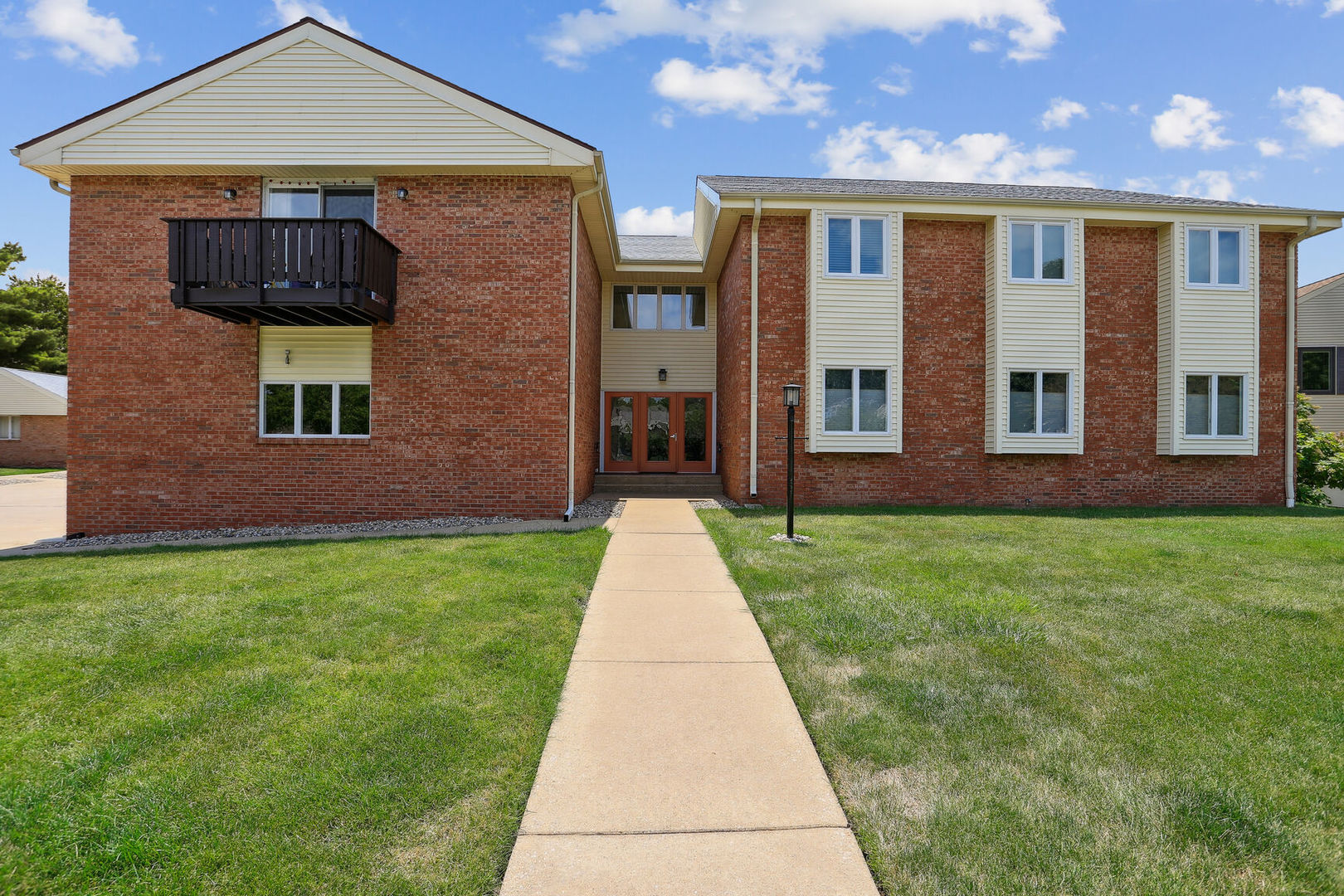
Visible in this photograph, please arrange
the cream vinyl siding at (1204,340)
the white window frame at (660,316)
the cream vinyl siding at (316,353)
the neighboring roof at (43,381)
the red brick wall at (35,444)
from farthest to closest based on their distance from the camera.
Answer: the red brick wall at (35,444) → the neighboring roof at (43,381) → the white window frame at (660,316) → the cream vinyl siding at (1204,340) → the cream vinyl siding at (316,353)

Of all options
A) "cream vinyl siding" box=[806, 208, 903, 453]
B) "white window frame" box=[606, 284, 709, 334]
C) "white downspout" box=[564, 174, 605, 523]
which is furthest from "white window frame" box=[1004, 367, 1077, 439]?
"white downspout" box=[564, 174, 605, 523]

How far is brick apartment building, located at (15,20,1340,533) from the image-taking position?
9969 millimetres

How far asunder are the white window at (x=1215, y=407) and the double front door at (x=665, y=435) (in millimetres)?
9685

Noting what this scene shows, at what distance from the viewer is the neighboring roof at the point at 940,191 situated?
11867 millimetres

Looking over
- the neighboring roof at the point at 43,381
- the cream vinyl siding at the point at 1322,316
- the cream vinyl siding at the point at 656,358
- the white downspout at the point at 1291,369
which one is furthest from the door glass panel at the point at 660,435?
the neighboring roof at the point at 43,381

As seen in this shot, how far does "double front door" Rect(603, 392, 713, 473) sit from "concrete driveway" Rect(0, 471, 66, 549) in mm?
10356

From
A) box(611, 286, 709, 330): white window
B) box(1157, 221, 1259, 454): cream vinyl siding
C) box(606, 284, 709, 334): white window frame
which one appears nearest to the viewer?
box(1157, 221, 1259, 454): cream vinyl siding

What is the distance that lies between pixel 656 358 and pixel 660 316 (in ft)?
3.66

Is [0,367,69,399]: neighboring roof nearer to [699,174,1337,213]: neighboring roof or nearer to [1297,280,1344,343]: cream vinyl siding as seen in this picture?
[699,174,1337,213]: neighboring roof

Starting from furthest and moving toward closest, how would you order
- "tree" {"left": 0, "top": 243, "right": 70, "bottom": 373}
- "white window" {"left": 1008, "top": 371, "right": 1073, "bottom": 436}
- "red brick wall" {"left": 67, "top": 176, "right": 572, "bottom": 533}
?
"tree" {"left": 0, "top": 243, "right": 70, "bottom": 373}
"white window" {"left": 1008, "top": 371, "right": 1073, "bottom": 436}
"red brick wall" {"left": 67, "top": 176, "right": 572, "bottom": 533}

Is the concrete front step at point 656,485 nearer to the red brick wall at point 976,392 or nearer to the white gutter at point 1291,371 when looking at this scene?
the red brick wall at point 976,392

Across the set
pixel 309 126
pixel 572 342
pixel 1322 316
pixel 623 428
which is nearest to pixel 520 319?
pixel 572 342

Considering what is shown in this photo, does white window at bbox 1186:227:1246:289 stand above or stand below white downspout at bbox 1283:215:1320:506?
above

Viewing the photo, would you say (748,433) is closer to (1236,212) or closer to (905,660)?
(905,660)
